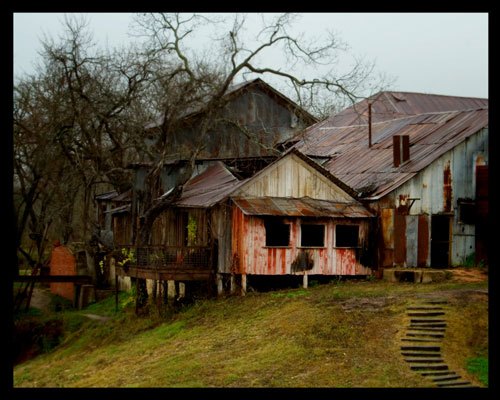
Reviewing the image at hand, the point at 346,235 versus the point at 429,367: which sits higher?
the point at 346,235

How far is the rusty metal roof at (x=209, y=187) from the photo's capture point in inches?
1113

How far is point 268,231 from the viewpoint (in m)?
29.7

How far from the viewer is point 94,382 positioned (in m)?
20.5

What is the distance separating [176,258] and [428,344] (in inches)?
442

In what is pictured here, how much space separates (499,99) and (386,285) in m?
Result: 17.9

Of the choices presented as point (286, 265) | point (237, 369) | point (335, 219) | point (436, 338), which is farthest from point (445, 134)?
point (237, 369)

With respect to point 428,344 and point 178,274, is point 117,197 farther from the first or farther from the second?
point 428,344

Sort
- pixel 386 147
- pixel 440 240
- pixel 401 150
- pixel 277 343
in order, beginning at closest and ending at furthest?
1. pixel 277 343
2. pixel 440 240
3. pixel 401 150
4. pixel 386 147

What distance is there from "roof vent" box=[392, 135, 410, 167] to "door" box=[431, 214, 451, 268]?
2566 mm

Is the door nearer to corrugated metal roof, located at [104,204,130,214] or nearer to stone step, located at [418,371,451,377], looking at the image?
stone step, located at [418,371,451,377]

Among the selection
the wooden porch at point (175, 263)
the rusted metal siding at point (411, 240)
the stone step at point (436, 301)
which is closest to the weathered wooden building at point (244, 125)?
the wooden porch at point (175, 263)

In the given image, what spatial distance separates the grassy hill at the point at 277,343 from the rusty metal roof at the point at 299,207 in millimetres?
2502

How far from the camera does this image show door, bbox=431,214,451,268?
97.6 ft

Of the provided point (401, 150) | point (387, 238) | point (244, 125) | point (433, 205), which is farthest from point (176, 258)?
point (244, 125)
